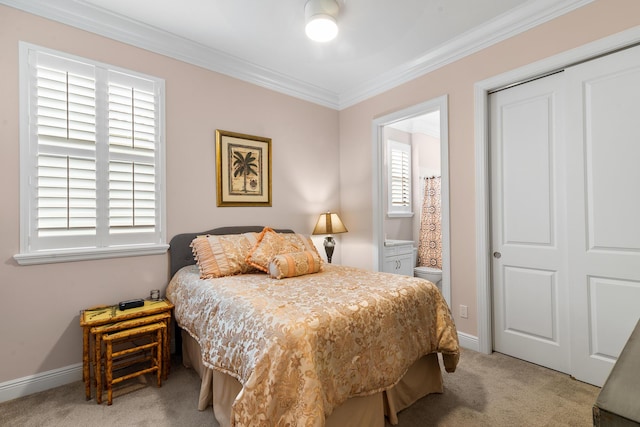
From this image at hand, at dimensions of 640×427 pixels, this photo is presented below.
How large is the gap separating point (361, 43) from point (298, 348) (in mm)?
2713

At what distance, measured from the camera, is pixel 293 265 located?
2404mm

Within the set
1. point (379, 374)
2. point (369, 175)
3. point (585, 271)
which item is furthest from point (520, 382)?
point (369, 175)

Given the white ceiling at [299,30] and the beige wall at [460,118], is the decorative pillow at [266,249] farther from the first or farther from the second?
the white ceiling at [299,30]

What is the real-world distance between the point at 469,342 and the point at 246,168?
278 cm

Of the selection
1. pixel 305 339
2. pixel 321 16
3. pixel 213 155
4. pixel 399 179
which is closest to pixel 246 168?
pixel 213 155

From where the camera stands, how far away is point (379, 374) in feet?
5.30

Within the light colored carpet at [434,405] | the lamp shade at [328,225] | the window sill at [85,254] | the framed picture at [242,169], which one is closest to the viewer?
the light colored carpet at [434,405]

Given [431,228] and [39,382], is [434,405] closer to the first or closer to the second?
[39,382]

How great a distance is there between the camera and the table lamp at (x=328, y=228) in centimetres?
369

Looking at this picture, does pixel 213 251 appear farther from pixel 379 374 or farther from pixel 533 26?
pixel 533 26

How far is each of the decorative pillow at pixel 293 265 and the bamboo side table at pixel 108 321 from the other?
33.5 inches

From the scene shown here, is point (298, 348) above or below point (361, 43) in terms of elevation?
below

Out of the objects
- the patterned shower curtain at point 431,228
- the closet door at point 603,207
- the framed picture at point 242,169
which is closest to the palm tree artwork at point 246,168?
the framed picture at point 242,169

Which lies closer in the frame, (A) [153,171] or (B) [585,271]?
(B) [585,271]
